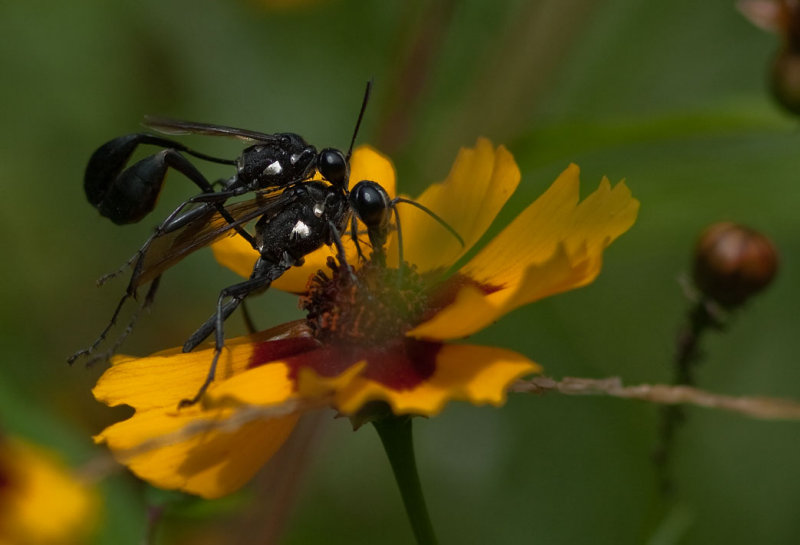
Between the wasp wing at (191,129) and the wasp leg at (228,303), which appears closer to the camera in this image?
the wasp leg at (228,303)

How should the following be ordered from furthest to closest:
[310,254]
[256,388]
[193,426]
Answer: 1. [310,254]
2. [256,388]
3. [193,426]

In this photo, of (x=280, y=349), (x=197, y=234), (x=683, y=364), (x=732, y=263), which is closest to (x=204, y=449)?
(x=280, y=349)

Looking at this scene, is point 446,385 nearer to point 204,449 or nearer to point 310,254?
point 204,449

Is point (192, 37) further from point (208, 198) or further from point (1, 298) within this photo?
point (208, 198)

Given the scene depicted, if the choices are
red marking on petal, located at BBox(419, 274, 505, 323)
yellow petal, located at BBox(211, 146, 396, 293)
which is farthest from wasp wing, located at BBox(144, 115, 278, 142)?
red marking on petal, located at BBox(419, 274, 505, 323)

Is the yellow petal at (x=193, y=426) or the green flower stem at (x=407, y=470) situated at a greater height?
the yellow petal at (x=193, y=426)

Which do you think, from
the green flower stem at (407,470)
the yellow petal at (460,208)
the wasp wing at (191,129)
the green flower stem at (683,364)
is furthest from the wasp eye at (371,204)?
the green flower stem at (683,364)

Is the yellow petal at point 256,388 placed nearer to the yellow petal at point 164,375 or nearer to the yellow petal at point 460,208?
the yellow petal at point 164,375
